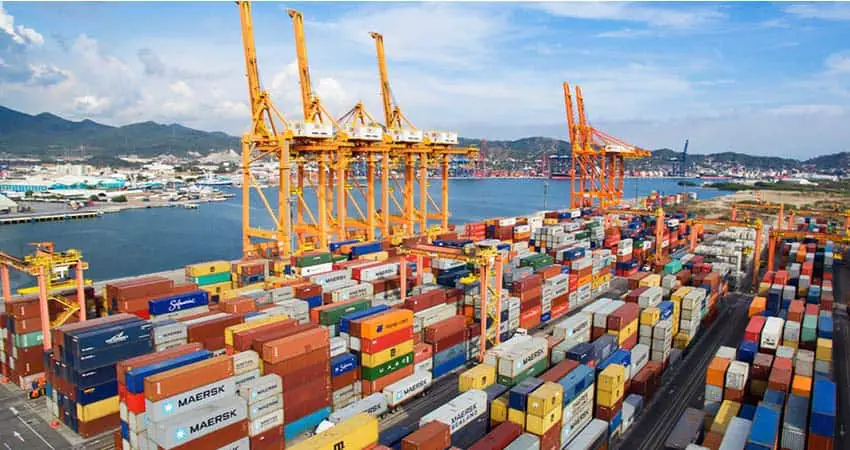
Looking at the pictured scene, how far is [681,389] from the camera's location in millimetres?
24234

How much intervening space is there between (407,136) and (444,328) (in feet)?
83.6

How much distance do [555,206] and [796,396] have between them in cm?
12130

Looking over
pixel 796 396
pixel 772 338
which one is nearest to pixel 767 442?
pixel 796 396

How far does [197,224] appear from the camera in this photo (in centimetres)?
9088

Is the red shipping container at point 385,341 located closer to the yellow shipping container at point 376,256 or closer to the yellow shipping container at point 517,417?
the yellow shipping container at point 517,417

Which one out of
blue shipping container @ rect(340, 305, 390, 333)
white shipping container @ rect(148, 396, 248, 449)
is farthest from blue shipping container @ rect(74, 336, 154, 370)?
blue shipping container @ rect(340, 305, 390, 333)

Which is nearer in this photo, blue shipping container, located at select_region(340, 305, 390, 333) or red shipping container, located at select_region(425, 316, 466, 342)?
blue shipping container, located at select_region(340, 305, 390, 333)

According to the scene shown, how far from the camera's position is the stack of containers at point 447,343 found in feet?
79.8

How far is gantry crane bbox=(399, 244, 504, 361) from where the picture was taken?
25484 mm

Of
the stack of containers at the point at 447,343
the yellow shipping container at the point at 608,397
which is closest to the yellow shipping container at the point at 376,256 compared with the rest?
the stack of containers at the point at 447,343

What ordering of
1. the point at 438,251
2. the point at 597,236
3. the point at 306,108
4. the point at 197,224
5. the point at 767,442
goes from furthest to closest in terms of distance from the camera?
the point at 197,224 → the point at 597,236 → the point at 306,108 → the point at 438,251 → the point at 767,442

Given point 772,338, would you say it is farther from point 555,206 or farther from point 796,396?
point 555,206

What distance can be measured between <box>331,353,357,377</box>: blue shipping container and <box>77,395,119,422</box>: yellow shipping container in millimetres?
8208

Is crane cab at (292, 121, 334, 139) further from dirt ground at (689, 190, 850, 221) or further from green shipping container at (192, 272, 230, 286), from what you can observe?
dirt ground at (689, 190, 850, 221)
